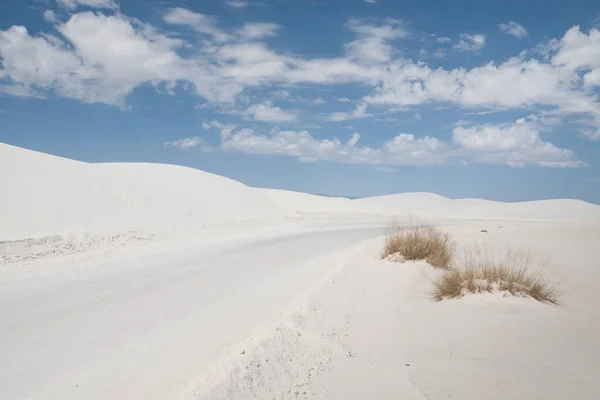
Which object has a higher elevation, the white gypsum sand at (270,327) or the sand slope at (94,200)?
the sand slope at (94,200)

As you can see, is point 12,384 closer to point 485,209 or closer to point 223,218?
point 223,218

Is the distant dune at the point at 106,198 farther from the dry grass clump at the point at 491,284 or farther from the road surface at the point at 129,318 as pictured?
the dry grass clump at the point at 491,284

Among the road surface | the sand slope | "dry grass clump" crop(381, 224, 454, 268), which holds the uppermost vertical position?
the sand slope

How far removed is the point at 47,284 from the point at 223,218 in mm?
19600

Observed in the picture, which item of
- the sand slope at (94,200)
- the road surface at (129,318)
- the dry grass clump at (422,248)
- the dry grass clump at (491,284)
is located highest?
the sand slope at (94,200)

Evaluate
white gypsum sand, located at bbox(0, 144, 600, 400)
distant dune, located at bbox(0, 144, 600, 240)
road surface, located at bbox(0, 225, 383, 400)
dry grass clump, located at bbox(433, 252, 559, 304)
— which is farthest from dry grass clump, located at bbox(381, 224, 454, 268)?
distant dune, located at bbox(0, 144, 600, 240)

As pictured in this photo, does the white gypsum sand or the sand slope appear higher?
the sand slope

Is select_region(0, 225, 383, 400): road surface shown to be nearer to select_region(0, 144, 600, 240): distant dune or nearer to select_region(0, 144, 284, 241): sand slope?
select_region(0, 144, 284, 241): sand slope

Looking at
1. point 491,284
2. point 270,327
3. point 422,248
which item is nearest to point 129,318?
point 270,327

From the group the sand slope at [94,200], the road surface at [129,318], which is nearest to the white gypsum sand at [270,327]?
the road surface at [129,318]

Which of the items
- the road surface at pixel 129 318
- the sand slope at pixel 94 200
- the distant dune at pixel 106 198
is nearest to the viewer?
the road surface at pixel 129 318

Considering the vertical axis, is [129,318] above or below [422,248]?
below

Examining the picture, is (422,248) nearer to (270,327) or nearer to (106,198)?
(270,327)

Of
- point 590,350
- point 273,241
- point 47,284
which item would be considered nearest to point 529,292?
point 590,350
